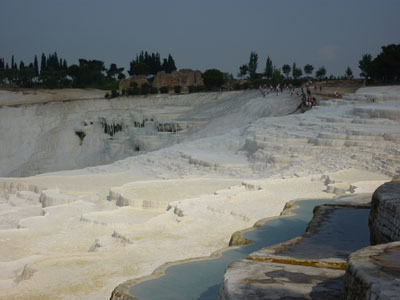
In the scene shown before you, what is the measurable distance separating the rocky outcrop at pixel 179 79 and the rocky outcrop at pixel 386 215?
3799 centimetres

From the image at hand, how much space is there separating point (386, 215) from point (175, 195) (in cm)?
697

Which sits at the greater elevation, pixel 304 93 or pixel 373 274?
pixel 304 93

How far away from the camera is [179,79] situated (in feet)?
141

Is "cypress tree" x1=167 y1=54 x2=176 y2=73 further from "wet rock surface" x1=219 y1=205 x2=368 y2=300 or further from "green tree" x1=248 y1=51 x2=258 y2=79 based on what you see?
"wet rock surface" x1=219 y1=205 x2=368 y2=300

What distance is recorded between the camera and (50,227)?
8.48 meters

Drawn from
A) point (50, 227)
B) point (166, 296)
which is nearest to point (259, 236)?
point (166, 296)

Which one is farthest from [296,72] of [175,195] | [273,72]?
[175,195]

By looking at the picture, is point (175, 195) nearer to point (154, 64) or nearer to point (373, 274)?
point (373, 274)

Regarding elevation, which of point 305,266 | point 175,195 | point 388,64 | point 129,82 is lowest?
point 175,195

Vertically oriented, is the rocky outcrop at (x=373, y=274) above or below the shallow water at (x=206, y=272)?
above

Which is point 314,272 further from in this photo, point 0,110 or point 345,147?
point 0,110

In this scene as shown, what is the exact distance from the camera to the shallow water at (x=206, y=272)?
406 cm

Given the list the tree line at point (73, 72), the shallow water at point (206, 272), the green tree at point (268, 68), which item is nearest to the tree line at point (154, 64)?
the tree line at point (73, 72)

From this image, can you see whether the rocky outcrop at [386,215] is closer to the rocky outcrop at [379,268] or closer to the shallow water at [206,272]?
the rocky outcrop at [379,268]
